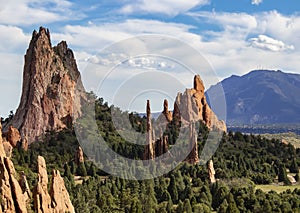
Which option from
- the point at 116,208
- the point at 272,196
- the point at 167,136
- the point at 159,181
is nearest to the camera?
the point at 116,208

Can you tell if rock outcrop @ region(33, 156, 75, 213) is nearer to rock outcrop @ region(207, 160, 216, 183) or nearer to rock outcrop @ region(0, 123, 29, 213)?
rock outcrop @ region(0, 123, 29, 213)

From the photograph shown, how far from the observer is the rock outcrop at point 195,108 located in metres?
127

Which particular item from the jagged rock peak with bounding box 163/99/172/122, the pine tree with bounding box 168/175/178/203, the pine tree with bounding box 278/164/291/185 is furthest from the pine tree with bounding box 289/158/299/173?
the pine tree with bounding box 168/175/178/203

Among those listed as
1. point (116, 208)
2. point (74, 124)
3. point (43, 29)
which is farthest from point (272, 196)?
point (43, 29)

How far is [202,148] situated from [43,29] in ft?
160

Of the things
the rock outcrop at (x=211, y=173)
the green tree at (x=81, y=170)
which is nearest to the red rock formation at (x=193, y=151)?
the rock outcrop at (x=211, y=173)

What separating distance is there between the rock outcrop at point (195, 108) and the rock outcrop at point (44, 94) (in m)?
25.4

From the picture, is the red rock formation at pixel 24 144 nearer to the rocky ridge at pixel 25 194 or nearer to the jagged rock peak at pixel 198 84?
the jagged rock peak at pixel 198 84

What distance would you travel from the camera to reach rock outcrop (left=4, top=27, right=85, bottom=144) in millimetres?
121375

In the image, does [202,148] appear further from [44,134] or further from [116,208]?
[116,208]

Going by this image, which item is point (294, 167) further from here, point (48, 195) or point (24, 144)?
point (48, 195)

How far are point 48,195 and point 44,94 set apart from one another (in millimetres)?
79774

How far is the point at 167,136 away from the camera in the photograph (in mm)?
114562

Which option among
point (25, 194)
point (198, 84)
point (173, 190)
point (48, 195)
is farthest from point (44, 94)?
point (48, 195)
